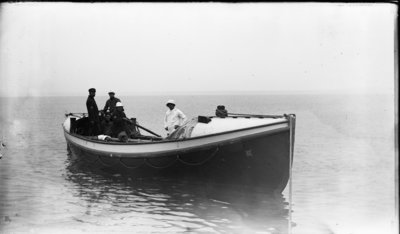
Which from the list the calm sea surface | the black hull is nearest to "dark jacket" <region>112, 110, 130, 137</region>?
the calm sea surface

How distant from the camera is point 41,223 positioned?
10.8 meters

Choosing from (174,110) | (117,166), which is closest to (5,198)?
(117,166)

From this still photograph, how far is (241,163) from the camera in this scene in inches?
515

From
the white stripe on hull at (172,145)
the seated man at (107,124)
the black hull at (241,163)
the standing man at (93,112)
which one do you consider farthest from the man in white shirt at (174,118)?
the standing man at (93,112)

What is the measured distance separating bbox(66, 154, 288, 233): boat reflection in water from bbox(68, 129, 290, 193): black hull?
8.4 inches

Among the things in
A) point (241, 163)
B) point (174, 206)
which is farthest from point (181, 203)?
point (241, 163)

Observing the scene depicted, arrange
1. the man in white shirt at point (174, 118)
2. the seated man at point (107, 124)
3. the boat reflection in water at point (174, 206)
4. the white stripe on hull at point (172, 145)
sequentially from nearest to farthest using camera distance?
the boat reflection in water at point (174, 206), the white stripe on hull at point (172, 145), the man in white shirt at point (174, 118), the seated man at point (107, 124)

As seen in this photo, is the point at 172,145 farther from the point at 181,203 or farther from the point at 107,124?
the point at 107,124

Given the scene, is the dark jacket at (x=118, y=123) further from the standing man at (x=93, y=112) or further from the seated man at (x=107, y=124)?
the standing man at (x=93, y=112)

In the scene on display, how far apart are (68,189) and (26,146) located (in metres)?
14.8

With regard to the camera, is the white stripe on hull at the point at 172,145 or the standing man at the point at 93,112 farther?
the standing man at the point at 93,112

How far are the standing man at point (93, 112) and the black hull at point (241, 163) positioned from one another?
4200mm

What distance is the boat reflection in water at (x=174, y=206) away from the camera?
10789mm

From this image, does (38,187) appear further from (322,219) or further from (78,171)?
(322,219)
